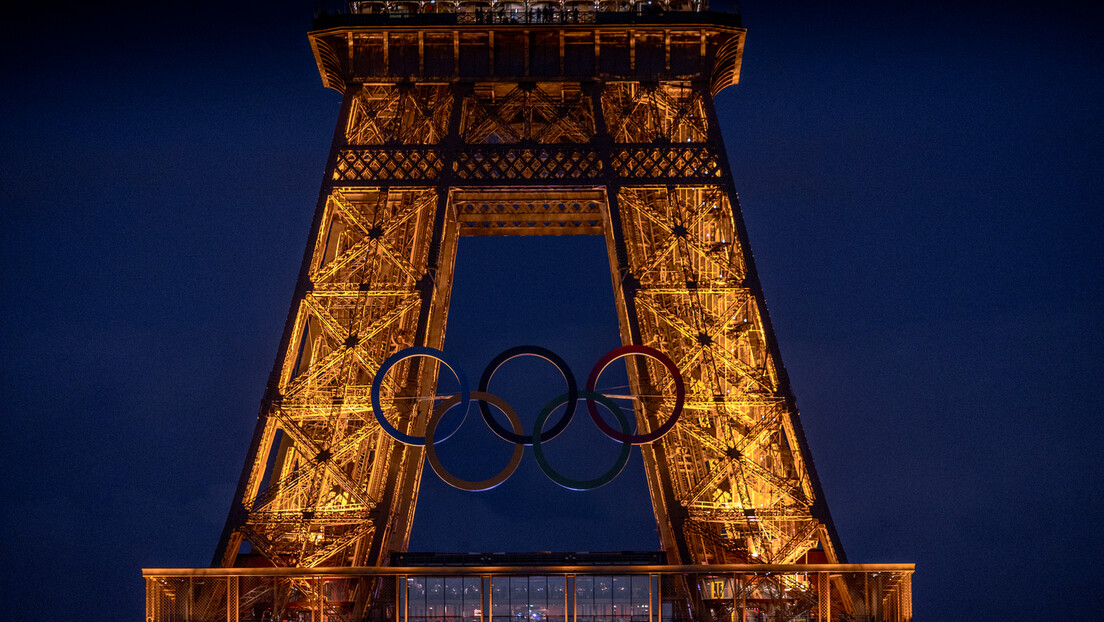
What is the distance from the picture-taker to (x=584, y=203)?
148 feet

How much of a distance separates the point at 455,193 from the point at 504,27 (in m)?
5.49

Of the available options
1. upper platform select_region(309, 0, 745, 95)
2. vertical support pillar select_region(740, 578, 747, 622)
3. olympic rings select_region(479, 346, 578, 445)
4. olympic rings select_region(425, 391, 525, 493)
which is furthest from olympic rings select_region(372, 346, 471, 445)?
upper platform select_region(309, 0, 745, 95)

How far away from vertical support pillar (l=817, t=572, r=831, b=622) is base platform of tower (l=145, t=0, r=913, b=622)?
0.13m

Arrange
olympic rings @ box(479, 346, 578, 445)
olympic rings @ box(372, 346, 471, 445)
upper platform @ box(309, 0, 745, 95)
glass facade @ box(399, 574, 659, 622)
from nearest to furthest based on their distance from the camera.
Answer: glass facade @ box(399, 574, 659, 622) < olympic rings @ box(372, 346, 471, 445) < olympic rings @ box(479, 346, 578, 445) < upper platform @ box(309, 0, 745, 95)

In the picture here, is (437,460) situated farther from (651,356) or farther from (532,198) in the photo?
(532,198)

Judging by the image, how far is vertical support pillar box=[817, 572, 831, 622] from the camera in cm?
3319

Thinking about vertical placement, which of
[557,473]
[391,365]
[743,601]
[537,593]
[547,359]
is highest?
[547,359]

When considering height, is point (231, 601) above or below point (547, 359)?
below

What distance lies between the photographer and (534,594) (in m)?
34.8

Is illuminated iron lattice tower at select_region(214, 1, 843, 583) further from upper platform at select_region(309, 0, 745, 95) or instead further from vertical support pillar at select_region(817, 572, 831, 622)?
vertical support pillar at select_region(817, 572, 831, 622)

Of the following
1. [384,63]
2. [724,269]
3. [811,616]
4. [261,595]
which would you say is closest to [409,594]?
[261,595]

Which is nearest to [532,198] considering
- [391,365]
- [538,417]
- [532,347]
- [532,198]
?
[532,198]

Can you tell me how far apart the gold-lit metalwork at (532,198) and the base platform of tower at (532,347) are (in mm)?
76

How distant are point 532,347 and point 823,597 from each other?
9.98m
